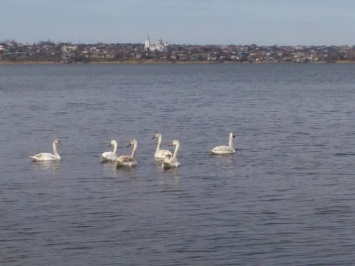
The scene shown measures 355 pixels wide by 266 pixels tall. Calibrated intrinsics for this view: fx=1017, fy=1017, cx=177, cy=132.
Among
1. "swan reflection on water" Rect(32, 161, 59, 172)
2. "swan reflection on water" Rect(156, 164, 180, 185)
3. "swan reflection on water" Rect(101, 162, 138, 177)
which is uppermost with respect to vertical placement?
"swan reflection on water" Rect(156, 164, 180, 185)

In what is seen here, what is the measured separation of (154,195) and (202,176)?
3.10 metres

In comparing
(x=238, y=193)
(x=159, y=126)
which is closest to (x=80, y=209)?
(x=238, y=193)

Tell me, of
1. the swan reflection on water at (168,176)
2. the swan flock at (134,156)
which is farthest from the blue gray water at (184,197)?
the swan flock at (134,156)

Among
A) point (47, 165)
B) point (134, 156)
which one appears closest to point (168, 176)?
point (134, 156)

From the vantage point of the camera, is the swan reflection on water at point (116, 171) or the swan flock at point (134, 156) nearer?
the swan reflection on water at point (116, 171)

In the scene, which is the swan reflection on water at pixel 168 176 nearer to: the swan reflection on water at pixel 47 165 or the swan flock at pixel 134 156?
the swan flock at pixel 134 156

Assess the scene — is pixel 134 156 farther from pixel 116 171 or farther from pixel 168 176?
→ pixel 168 176

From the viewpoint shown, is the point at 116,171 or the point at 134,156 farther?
the point at 134,156

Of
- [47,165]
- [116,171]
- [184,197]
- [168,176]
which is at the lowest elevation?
[47,165]

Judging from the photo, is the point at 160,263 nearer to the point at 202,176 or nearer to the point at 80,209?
the point at 80,209

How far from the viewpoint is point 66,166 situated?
28.1m

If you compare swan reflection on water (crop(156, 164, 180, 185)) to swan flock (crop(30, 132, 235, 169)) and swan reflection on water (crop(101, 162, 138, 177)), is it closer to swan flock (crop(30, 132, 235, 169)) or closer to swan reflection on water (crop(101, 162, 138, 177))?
swan flock (crop(30, 132, 235, 169))

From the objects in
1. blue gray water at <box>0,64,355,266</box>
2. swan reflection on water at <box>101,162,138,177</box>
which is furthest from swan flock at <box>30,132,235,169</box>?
blue gray water at <box>0,64,355,266</box>

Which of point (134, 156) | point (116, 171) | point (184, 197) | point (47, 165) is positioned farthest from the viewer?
point (134, 156)
